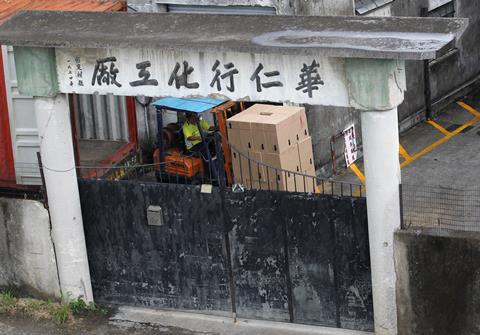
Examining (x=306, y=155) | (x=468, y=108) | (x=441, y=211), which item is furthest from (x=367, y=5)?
(x=441, y=211)

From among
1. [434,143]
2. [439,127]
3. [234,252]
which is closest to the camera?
[234,252]

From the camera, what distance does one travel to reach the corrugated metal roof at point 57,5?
54.0ft

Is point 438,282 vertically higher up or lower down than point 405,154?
higher up

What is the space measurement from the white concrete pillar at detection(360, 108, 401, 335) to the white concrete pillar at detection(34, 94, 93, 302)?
396cm

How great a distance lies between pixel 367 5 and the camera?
63.6 feet

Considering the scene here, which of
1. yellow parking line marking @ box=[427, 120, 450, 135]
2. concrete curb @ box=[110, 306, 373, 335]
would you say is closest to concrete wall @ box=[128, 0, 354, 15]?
yellow parking line marking @ box=[427, 120, 450, 135]

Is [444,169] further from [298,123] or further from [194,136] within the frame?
[194,136]

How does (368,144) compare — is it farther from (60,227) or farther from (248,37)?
(60,227)

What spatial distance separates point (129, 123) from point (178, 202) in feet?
13.6

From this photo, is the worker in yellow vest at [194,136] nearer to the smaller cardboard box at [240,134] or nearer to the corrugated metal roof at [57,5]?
the smaller cardboard box at [240,134]

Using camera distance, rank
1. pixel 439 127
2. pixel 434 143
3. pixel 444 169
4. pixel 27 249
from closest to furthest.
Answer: pixel 27 249 → pixel 444 169 → pixel 434 143 → pixel 439 127

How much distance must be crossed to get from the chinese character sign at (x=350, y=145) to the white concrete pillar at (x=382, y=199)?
6.44 m

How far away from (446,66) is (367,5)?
3583 millimetres

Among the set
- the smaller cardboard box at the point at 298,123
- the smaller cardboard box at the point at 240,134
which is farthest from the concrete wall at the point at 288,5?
the smaller cardboard box at the point at 240,134
